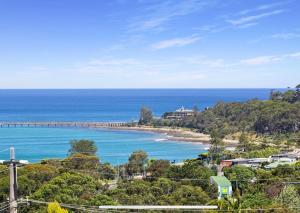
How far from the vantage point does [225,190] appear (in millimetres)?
22828

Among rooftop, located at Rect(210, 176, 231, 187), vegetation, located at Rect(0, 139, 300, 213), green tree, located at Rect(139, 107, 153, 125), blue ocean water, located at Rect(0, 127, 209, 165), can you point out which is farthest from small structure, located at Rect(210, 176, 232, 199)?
green tree, located at Rect(139, 107, 153, 125)

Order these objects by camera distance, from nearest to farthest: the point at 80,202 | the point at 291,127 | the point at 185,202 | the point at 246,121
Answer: the point at 80,202 < the point at 185,202 < the point at 291,127 < the point at 246,121

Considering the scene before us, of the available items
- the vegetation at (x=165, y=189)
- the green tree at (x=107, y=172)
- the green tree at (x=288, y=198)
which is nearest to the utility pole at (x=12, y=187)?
the vegetation at (x=165, y=189)

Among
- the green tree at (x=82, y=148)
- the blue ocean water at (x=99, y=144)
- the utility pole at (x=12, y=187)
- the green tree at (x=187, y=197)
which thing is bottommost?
the blue ocean water at (x=99, y=144)

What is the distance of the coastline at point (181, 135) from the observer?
215 feet

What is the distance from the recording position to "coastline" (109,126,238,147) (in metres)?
65.6

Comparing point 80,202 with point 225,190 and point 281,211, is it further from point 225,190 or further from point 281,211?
point 225,190

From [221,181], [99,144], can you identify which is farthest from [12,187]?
[99,144]

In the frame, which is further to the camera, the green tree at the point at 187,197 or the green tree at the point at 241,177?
the green tree at the point at 241,177

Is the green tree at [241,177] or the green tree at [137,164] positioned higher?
the green tree at [241,177]

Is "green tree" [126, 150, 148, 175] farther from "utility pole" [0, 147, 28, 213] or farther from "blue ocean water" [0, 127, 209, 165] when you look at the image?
"utility pole" [0, 147, 28, 213]

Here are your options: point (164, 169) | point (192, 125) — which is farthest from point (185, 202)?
point (192, 125)

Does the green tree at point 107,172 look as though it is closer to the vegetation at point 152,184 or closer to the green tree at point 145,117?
the vegetation at point 152,184

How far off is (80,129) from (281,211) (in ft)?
230
